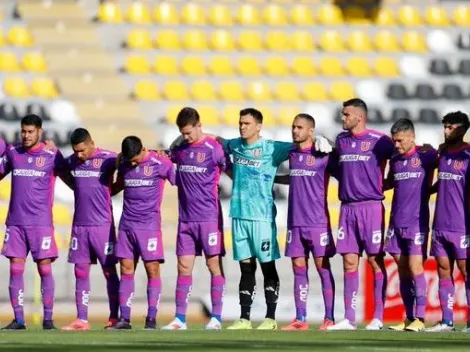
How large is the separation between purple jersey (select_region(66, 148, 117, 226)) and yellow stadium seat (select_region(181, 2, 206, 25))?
457 inches

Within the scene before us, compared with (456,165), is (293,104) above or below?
above

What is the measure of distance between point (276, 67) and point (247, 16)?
1223mm

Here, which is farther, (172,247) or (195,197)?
(172,247)

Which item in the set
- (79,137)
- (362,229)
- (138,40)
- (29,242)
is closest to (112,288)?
(29,242)

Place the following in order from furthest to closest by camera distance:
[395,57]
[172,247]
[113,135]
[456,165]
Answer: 1. [395,57]
2. [113,135]
3. [172,247]
4. [456,165]

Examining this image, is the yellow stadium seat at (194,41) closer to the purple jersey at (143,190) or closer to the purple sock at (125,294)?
the purple jersey at (143,190)

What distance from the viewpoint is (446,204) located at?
14648 millimetres

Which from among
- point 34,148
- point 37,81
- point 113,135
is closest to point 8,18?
point 37,81

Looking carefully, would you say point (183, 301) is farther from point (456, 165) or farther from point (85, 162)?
point (456, 165)

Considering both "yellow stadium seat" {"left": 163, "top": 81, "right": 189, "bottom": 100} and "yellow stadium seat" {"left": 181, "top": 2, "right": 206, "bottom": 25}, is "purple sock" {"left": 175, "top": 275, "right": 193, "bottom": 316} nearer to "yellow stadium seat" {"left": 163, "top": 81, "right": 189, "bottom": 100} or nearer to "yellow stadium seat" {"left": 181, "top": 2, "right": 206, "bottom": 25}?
"yellow stadium seat" {"left": 163, "top": 81, "right": 189, "bottom": 100}

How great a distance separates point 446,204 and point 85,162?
355cm

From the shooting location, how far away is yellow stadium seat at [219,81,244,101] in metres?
25.4

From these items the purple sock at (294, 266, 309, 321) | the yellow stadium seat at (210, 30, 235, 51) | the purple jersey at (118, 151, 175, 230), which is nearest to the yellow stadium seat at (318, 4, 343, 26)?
the yellow stadium seat at (210, 30, 235, 51)

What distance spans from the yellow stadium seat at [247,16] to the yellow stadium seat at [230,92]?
1646mm
